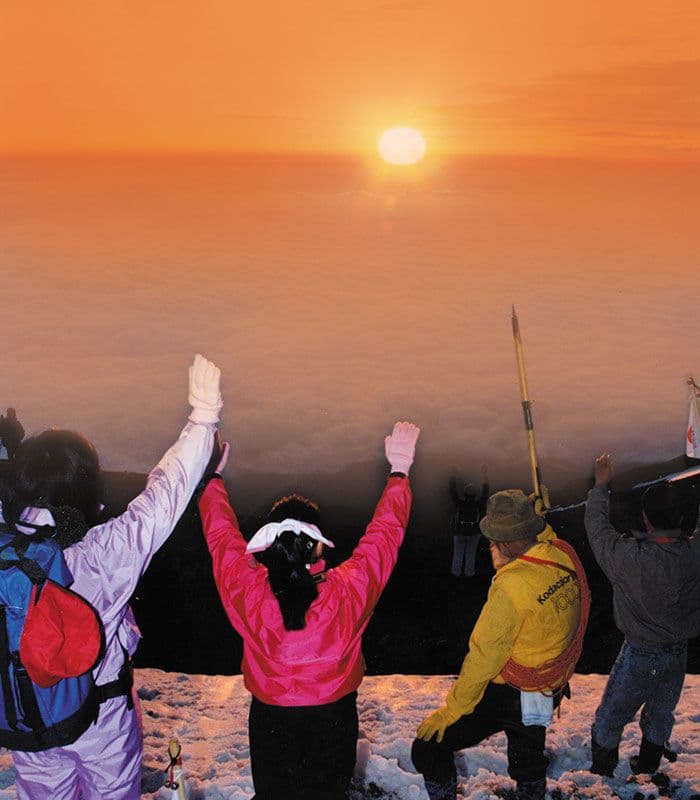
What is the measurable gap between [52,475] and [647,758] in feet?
11.8

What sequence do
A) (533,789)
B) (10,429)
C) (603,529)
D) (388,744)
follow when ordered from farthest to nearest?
(10,429), (388,744), (603,529), (533,789)

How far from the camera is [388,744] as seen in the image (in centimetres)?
533

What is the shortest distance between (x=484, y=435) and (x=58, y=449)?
13856 millimetres

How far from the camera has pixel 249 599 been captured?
125 inches

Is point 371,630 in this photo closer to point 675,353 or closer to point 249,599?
point 249,599

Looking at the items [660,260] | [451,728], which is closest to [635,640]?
[451,728]

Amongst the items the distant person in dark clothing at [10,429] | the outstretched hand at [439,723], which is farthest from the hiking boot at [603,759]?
the distant person in dark clothing at [10,429]

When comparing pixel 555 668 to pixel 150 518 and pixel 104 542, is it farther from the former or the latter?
pixel 104 542

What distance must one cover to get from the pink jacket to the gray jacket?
4.55 feet

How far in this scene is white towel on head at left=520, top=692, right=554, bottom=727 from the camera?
156 inches

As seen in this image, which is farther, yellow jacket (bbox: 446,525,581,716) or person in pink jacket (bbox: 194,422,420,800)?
yellow jacket (bbox: 446,525,581,716)

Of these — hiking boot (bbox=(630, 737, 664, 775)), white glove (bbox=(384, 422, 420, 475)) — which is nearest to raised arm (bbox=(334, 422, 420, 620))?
white glove (bbox=(384, 422, 420, 475))

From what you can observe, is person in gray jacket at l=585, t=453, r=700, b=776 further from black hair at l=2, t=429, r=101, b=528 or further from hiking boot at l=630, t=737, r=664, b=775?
black hair at l=2, t=429, r=101, b=528

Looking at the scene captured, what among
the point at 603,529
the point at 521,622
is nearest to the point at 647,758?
the point at 603,529
